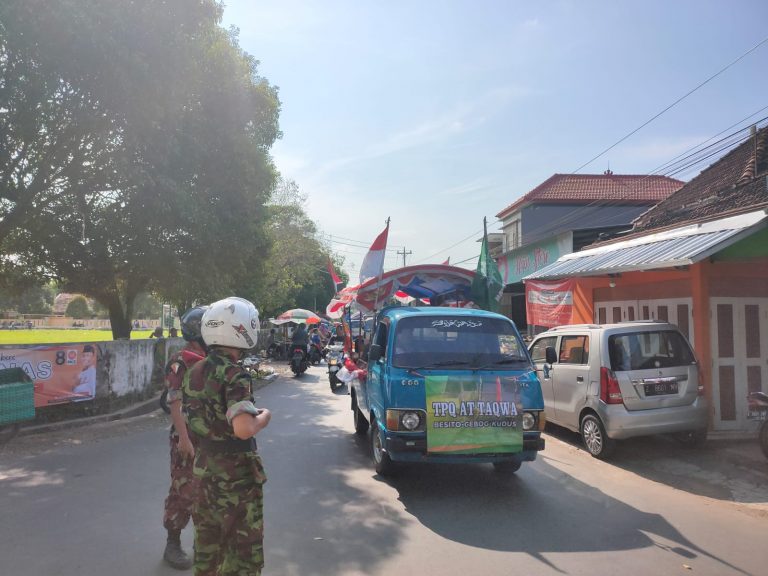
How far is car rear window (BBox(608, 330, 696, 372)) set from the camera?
734cm

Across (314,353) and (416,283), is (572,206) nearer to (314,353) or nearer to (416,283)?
(314,353)

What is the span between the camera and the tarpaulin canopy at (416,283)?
9586 millimetres

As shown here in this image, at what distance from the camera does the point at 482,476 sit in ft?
21.5

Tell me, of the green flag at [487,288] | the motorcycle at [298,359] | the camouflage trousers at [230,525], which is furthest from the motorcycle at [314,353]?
the camouflage trousers at [230,525]

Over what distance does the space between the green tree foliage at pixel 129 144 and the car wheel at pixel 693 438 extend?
9.83 meters

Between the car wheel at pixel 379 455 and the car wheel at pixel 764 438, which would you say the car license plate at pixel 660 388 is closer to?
the car wheel at pixel 764 438

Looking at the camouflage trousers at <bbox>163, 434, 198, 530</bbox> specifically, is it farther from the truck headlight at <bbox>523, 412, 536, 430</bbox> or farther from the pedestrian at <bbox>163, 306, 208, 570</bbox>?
the truck headlight at <bbox>523, 412, 536, 430</bbox>

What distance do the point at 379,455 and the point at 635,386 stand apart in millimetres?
3390

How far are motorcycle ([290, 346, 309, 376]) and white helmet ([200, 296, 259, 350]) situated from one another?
16731mm

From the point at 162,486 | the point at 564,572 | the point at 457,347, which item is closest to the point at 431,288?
the point at 457,347

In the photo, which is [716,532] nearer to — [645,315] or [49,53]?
[645,315]

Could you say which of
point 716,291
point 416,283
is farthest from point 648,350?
point 416,283

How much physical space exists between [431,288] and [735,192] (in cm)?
790

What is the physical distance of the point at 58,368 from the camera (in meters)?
9.46
